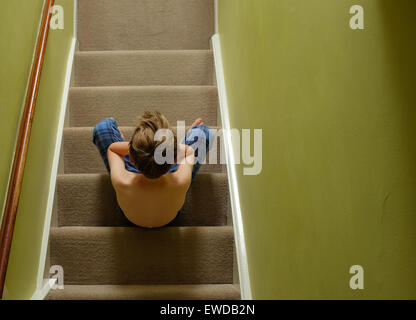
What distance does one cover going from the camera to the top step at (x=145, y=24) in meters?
3.24

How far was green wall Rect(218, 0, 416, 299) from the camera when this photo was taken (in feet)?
2.25

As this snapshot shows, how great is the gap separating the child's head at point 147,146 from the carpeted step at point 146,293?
0.49 meters

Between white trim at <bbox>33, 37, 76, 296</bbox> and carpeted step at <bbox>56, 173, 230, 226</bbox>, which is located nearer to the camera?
white trim at <bbox>33, 37, 76, 296</bbox>

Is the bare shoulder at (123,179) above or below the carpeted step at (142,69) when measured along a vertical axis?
below

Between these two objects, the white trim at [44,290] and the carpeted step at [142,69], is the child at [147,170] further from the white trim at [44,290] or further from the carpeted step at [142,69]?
the carpeted step at [142,69]

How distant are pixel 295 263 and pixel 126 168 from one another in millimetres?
981

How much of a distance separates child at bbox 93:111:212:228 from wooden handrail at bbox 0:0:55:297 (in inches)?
14.4

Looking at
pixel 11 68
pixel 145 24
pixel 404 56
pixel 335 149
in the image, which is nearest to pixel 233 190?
pixel 11 68

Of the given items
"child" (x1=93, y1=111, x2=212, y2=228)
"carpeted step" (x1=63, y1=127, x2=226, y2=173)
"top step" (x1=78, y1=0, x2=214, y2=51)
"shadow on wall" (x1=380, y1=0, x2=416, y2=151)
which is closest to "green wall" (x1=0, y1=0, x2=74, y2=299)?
"carpeted step" (x1=63, y1=127, x2=226, y2=173)

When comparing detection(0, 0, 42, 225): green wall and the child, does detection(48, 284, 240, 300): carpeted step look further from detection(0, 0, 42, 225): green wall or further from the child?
detection(0, 0, 42, 225): green wall

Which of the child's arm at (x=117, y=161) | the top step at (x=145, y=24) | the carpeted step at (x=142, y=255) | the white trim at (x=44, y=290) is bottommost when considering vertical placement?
the white trim at (x=44, y=290)

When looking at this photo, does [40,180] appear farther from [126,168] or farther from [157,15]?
[157,15]

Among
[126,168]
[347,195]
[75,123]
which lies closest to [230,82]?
[126,168]

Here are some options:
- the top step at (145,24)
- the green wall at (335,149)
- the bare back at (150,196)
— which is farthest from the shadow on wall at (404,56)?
the top step at (145,24)
